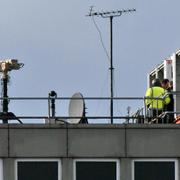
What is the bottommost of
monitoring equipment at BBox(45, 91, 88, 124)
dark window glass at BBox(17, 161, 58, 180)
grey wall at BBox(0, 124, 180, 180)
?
dark window glass at BBox(17, 161, 58, 180)

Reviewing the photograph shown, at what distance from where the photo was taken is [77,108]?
38.5 meters

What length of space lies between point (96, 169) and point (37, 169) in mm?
1674

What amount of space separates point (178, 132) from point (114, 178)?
2.27 metres

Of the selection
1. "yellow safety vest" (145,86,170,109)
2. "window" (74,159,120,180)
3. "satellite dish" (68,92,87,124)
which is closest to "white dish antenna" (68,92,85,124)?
"satellite dish" (68,92,87,124)

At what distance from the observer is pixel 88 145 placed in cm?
3759

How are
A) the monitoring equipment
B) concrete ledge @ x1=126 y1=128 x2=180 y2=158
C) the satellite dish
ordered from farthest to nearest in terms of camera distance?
1. the satellite dish
2. the monitoring equipment
3. concrete ledge @ x1=126 y1=128 x2=180 y2=158

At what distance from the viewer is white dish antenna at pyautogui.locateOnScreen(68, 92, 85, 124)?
126 feet

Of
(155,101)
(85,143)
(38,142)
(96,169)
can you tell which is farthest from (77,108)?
(155,101)

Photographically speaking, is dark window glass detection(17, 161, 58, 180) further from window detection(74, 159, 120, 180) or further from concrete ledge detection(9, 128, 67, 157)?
window detection(74, 159, 120, 180)

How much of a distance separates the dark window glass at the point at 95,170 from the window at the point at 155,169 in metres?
0.66

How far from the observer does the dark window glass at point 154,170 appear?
123ft

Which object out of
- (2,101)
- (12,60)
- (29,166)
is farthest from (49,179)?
(12,60)

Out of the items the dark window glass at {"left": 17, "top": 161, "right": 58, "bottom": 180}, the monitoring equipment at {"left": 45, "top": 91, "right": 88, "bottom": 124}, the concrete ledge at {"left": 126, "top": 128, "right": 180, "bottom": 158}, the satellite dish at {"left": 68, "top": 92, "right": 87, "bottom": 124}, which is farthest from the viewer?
the satellite dish at {"left": 68, "top": 92, "right": 87, "bottom": 124}

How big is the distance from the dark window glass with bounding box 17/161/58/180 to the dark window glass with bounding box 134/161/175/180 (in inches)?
92.5
